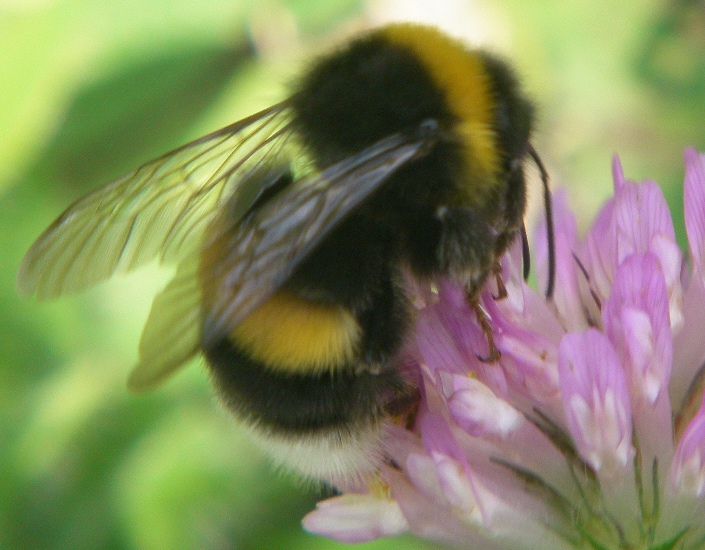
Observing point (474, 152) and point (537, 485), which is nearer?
point (474, 152)

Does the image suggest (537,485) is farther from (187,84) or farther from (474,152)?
(187,84)

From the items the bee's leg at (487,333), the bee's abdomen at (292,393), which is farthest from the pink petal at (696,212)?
the bee's abdomen at (292,393)

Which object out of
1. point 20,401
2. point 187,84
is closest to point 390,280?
point 20,401

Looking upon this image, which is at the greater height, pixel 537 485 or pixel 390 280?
pixel 390 280

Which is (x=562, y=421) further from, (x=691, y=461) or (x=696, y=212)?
(x=696, y=212)

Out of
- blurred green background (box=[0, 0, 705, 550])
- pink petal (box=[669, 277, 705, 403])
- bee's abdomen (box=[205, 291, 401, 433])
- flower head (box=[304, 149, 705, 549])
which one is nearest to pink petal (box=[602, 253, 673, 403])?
flower head (box=[304, 149, 705, 549])
